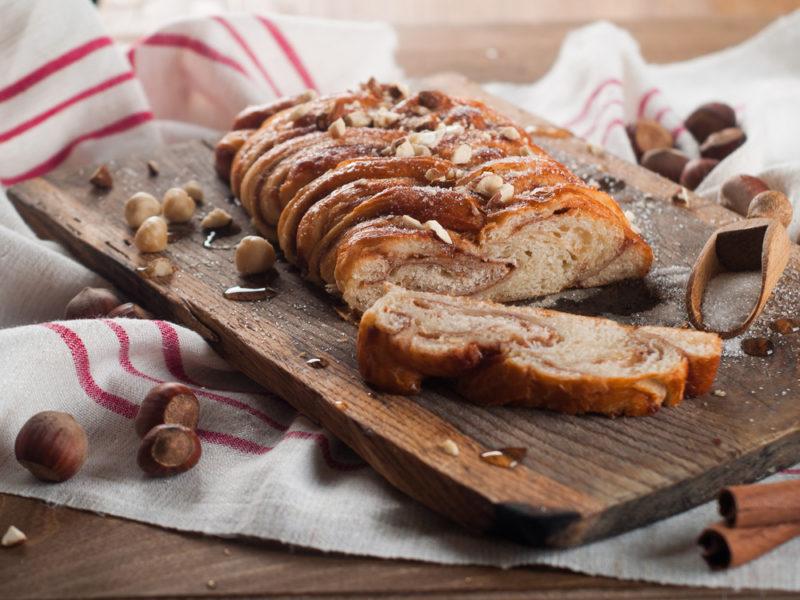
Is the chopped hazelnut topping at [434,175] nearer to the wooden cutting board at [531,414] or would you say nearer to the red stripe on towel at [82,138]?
the wooden cutting board at [531,414]

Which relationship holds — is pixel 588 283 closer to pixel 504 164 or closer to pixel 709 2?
pixel 504 164

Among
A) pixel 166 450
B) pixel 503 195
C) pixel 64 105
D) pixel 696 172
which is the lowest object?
pixel 166 450

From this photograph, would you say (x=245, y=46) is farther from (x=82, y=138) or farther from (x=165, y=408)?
(x=165, y=408)

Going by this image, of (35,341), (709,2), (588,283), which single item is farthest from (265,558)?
(709,2)

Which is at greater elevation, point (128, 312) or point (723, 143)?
point (723, 143)

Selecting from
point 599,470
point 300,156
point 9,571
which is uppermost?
point 300,156

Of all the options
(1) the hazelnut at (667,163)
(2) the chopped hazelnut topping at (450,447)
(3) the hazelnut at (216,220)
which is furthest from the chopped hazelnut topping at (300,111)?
(2) the chopped hazelnut topping at (450,447)

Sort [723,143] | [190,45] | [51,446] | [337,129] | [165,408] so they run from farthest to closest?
1. [190,45]
2. [723,143]
3. [337,129]
4. [165,408]
5. [51,446]

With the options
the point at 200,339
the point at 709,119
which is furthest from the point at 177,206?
the point at 709,119
